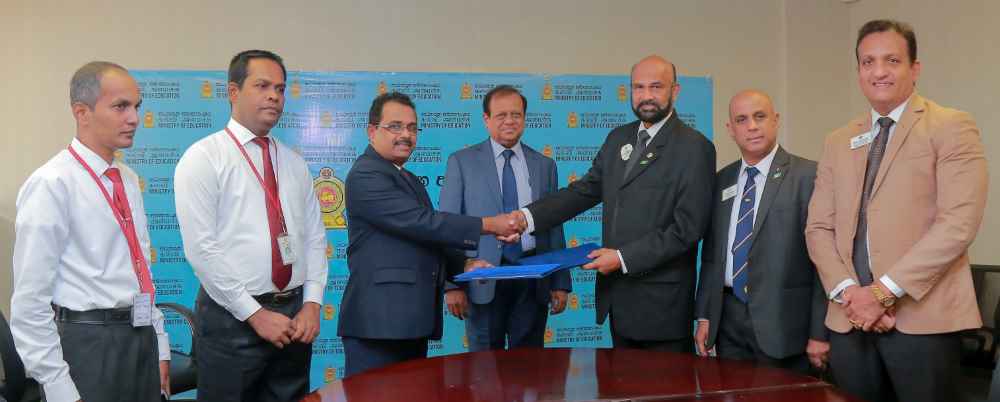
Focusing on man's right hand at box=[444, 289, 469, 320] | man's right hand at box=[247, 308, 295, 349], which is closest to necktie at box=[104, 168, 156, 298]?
man's right hand at box=[247, 308, 295, 349]

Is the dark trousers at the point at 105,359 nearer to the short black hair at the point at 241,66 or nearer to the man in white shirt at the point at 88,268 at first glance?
the man in white shirt at the point at 88,268

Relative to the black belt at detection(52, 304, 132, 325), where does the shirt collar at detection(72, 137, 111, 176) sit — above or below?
above

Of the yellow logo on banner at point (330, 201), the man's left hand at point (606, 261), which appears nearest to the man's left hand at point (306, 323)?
the man's left hand at point (606, 261)

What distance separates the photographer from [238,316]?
2709mm

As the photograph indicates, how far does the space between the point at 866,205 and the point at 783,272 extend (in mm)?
414

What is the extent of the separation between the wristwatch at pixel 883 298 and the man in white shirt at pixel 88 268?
7.74 ft

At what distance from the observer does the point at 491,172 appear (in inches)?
158

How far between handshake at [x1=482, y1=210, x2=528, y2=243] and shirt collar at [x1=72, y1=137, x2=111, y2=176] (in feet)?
5.37

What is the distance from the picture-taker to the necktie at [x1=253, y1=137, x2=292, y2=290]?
2797mm

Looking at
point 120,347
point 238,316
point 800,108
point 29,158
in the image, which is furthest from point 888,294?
point 29,158

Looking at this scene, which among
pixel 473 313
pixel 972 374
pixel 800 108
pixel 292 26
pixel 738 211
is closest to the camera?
pixel 738 211

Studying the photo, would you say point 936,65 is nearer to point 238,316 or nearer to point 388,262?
Answer: point 388,262

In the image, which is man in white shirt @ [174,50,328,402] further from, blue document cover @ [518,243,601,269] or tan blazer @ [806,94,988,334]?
tan blazer @ [806,94,988,334]

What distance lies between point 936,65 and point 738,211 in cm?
282
